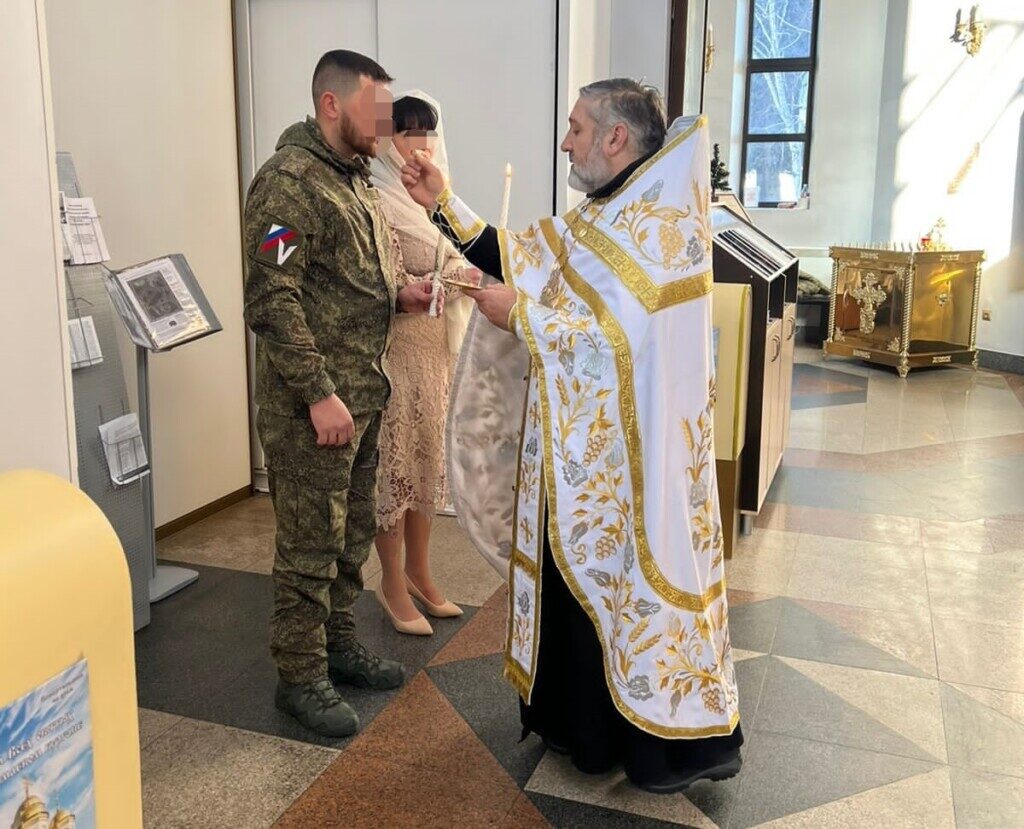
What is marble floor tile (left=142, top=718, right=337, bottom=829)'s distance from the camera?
7.79ft

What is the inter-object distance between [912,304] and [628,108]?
7.52m

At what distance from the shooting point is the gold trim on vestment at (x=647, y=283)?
Answer: 7.10 feet

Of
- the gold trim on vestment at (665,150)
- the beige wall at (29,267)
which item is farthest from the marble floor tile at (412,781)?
the gold trim on vestment at (665,150)

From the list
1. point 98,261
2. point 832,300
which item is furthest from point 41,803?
point 832,300

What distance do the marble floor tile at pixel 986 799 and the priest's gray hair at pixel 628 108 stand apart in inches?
67.0

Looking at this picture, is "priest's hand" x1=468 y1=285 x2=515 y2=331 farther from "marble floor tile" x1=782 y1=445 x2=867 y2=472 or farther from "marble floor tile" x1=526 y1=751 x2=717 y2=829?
"marble floor tile" x1=782 y1=445 x2=867 y2=472

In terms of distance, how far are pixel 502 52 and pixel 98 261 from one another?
1.90 meters

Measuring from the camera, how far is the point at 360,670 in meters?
2.98

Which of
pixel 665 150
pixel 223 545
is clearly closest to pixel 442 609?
pixel 223 545

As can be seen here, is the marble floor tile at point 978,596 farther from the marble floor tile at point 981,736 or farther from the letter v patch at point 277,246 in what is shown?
the letter v patch at point 277,246

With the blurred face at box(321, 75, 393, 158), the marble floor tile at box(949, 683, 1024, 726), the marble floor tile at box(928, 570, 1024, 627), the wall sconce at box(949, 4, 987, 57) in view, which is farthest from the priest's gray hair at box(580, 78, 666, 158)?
the wall sconce at box(949, 4, 987, 57)

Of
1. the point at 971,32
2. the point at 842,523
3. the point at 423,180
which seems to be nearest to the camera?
the point at 423,180

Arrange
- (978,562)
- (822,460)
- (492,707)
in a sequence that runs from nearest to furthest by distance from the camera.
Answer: (492,707)
(978,562)
(822,460)

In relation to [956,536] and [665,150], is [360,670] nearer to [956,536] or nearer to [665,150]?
[665,150]
